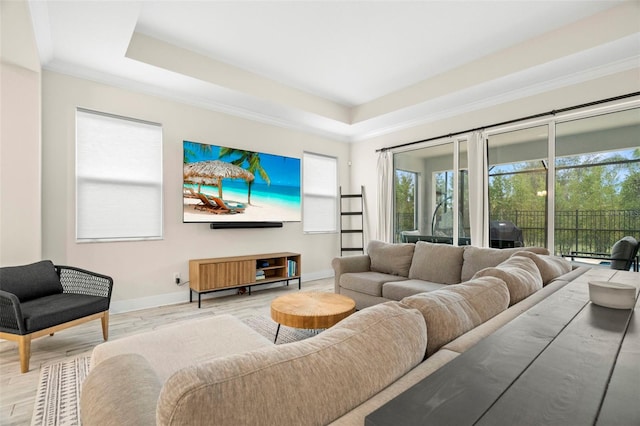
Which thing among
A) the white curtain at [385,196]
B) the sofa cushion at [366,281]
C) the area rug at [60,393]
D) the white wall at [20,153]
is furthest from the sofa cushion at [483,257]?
the white wall at [20,153]

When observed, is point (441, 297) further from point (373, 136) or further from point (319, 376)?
Result: point (373, 136)

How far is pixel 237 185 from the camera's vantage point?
4.32 m

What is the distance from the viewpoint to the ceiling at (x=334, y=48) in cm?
265

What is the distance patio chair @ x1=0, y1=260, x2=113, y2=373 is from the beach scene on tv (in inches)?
54.0

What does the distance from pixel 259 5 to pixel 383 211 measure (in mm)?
3624

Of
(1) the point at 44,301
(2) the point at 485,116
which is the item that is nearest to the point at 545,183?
(2) the point at 485,116

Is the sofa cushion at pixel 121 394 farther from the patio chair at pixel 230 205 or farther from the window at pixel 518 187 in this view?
the window at pixel 518 187

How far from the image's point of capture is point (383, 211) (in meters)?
5.31

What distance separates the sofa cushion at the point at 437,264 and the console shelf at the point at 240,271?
1.89m

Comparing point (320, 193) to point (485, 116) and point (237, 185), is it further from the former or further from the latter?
point (485, 116)

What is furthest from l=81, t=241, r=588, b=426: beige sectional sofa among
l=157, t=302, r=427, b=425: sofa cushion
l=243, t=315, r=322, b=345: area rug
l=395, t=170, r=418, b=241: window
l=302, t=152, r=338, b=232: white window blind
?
l=302, t=152, r=338, b=232: white window blind

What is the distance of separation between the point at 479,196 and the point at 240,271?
3401mm

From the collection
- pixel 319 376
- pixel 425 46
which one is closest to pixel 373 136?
pixel 425 46

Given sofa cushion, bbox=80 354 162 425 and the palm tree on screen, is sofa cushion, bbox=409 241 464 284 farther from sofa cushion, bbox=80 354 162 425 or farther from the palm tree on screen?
sofa cushion, bbox=80 354 162 425
